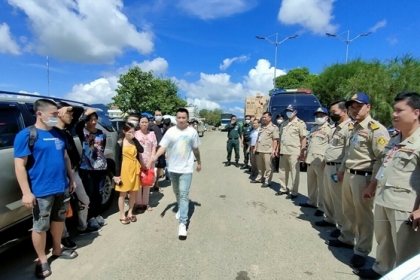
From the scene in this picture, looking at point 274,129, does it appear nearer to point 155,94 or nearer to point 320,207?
point 320,207

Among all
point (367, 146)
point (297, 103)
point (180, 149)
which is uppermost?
point (297, 103)

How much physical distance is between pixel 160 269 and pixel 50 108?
214 centimetres

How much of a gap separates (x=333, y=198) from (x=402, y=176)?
5.68ft

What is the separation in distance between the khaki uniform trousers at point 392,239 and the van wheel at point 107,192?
4.11 metres

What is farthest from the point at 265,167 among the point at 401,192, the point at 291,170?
the point at 401,192

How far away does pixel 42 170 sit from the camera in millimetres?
2758

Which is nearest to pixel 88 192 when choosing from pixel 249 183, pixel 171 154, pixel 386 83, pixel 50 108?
pixel 171 154

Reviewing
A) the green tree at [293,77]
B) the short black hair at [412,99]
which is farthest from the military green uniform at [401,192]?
the green tree at [293,77]

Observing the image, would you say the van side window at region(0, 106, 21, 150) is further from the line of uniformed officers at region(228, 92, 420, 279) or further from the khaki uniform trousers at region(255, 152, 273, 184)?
the khaki uniform trousers at region(255, 152, 273, 184)

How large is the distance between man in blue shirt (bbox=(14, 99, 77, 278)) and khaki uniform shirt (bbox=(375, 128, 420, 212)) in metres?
3.37

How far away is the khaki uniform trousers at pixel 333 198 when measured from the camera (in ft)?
12.7

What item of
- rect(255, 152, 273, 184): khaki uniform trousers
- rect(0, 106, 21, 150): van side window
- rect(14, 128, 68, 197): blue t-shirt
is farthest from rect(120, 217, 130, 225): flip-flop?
rect(255, 152, 273, 184): khaki uniform trousers

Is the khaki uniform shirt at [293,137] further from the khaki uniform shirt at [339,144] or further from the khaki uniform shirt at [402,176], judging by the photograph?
the khaki uniform shirt at [402,176]

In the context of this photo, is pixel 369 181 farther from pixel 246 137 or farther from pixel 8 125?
pixel 246 137
